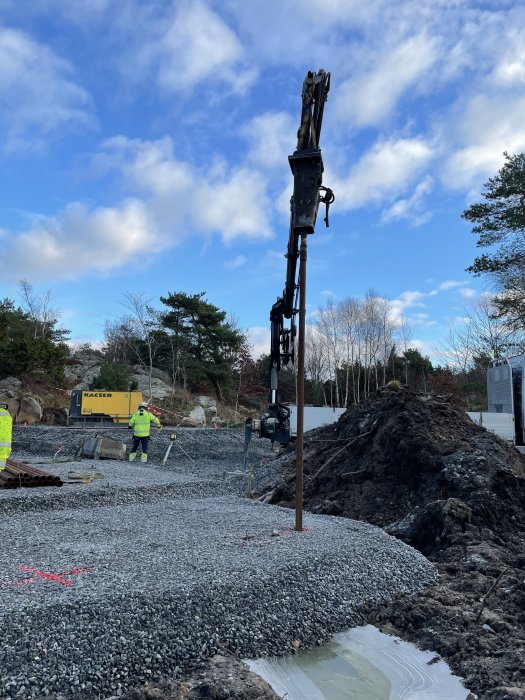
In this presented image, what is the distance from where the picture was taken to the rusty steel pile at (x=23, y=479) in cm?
995

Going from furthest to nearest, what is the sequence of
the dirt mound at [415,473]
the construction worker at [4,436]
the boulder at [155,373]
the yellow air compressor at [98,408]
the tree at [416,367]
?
the tree at [416,367] → the boulder at [155,373] → the yellow air compressor at [98,408] → the construction worker at [4,436] → the dirt mound at [415,473]

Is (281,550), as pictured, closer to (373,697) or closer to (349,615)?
(349,615)

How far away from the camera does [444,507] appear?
7285 mm

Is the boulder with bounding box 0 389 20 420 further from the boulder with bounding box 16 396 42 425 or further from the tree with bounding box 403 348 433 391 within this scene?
the tree with bounding box 403 348 433 391

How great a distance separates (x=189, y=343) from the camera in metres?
37.9

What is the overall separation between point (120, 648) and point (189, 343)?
34.8 meters

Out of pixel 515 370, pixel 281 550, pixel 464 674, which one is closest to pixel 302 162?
pixel 281 550

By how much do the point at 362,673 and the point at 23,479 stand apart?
8045 mm

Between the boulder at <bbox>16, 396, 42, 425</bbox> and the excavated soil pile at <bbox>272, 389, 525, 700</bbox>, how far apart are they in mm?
16259

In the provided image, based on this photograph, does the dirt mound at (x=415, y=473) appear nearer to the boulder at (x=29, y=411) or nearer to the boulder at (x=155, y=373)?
the boulder at (x=29, y=411)

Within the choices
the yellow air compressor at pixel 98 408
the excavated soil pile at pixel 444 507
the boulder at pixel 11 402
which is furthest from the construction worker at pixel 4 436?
the boulder at pixel 11 402

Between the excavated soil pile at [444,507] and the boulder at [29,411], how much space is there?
53.3ft

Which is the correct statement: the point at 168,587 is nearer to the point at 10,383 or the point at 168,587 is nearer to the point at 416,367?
the point at 10,383

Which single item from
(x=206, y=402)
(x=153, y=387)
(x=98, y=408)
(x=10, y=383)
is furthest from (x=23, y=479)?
(x=153, y=387)
